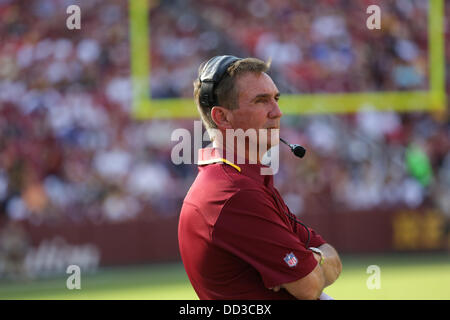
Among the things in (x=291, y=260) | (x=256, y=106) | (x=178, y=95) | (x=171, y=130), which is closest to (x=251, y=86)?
Answer: (x=256, y=106)

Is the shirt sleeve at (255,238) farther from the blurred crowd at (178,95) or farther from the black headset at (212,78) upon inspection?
the blurred crowd at (178,95)

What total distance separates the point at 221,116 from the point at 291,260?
0.60 meters

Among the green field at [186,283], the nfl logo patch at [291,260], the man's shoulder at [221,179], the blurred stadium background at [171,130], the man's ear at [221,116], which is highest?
the blurred stadium background at [171,130]

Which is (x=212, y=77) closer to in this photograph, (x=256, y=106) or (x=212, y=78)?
(x=212, y=78)

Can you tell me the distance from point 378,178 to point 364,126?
1338 millimetres

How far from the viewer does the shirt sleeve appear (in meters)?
2.26

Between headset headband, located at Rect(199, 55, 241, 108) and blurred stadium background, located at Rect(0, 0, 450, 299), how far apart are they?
7.75 metres

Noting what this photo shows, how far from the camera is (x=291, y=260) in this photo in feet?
7.52

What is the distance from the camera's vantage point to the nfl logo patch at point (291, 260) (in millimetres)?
2283

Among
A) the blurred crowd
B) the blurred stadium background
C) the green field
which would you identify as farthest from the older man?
the blurred crowd

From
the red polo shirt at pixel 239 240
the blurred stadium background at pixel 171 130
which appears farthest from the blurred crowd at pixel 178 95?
the red polo shirt at pixel 239 240

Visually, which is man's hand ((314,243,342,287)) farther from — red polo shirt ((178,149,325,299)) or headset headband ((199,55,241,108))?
headset headband ((199,55,241,108))

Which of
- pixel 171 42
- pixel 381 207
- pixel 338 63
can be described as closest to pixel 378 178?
pixel 381 207
